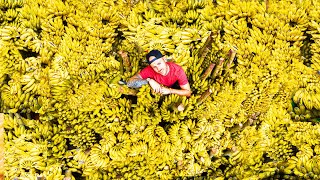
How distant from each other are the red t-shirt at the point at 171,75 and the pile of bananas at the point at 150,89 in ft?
0.19

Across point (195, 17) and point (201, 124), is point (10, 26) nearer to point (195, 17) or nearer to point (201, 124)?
point (195, 17)

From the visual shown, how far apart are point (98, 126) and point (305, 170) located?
5.11 ft

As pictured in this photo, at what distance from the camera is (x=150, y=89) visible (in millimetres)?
2562

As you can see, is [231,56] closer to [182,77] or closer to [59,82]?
[182,77]

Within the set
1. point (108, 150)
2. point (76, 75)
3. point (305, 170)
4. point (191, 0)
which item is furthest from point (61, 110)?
point (305, 170)

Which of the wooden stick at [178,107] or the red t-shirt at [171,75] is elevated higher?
the red t-shirt at [171,75]

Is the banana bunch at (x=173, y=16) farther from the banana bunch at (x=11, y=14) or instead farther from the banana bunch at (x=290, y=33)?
the banana bunch at (x=11, y=14)

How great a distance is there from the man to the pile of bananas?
0.15 feet

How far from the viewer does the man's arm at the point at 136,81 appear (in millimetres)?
2541

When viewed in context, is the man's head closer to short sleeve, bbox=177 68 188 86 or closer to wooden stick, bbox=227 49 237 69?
short sleeve, bbox=177 68 188 86

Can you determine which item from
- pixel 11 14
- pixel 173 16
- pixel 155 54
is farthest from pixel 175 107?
pixel 11 14

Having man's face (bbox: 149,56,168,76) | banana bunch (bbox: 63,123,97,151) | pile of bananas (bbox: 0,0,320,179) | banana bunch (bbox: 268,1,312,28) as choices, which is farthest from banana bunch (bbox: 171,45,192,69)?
banana bunch (bbox: 63,123,97,151)

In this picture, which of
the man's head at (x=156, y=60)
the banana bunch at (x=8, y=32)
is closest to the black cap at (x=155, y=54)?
the man's head at (x=156, y=60)

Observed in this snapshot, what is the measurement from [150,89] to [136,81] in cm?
11
